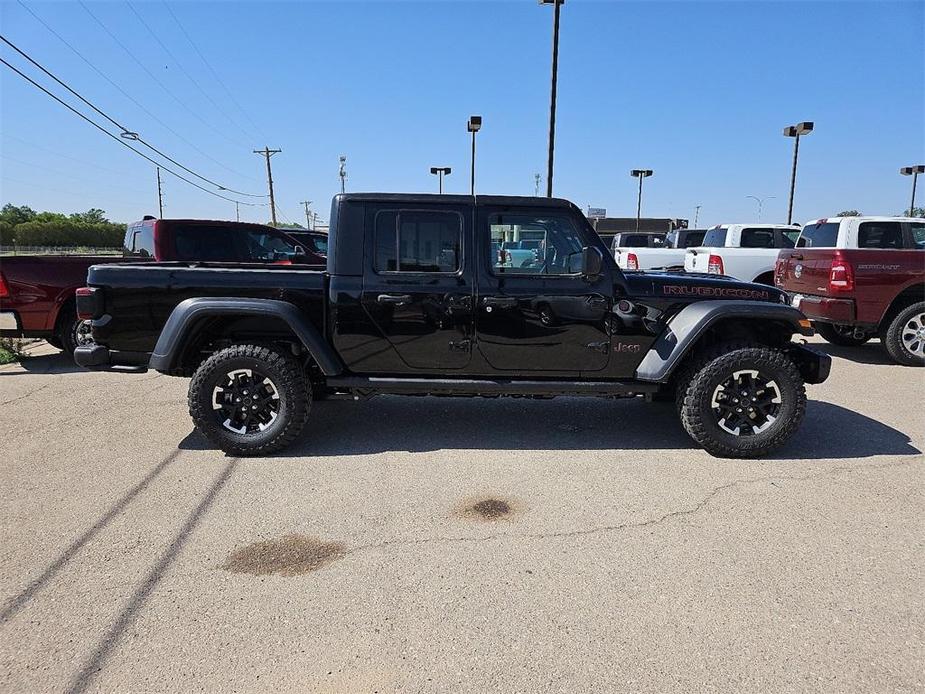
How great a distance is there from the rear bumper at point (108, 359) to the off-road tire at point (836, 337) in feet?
28.4

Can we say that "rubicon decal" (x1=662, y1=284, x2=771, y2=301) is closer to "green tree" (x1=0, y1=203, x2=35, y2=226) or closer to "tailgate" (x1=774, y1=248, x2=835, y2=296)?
"tailgate" (x1=774, y1=248, x2=835, y2=296)

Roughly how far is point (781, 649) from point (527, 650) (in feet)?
3.28

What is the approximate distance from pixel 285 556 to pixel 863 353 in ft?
28.0

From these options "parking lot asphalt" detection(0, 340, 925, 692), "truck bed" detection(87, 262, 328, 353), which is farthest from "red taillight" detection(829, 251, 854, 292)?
"truck bed" detection(87, 262, 328, 353)

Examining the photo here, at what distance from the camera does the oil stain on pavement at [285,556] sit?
2.79 m

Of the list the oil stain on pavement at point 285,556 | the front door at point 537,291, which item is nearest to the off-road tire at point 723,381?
the front door at point 537,291

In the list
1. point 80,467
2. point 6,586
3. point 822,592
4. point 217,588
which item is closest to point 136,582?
point 217,588

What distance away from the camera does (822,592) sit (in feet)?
8.63

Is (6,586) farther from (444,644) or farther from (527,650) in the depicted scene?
(527,650)

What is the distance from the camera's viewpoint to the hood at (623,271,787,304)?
4.25 meters

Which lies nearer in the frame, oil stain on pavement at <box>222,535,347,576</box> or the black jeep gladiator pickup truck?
oil stain on pavement at <box>222,535,347,576</box>

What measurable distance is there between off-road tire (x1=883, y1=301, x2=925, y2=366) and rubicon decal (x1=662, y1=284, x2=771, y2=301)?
416 cm

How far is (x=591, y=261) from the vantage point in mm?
3994

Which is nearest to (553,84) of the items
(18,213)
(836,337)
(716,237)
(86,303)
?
(716,237)
